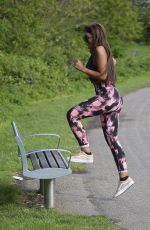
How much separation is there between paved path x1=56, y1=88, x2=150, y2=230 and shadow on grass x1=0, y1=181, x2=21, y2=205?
1.70ft

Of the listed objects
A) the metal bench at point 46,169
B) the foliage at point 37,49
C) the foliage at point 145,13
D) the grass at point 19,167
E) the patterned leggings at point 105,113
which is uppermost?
the patterned leggings at point 105,113

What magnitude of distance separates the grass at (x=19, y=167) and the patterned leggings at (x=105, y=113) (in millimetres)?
930

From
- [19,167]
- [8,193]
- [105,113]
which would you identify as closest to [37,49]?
[19,167]

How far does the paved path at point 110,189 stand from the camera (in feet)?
22.7

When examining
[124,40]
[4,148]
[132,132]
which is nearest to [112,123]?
[4,148]

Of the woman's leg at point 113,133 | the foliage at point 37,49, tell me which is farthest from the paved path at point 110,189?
the foliage at point 37,49

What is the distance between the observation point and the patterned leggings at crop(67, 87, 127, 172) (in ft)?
23.1

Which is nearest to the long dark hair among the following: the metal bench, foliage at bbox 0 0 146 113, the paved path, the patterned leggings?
the patterned leggings

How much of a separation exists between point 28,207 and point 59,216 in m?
0.63

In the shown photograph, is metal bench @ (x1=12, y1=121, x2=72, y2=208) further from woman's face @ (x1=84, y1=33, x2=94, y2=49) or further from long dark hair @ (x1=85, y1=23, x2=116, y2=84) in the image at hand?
woman's face @ (x1=84, y1=33, x2=94, y2=49)

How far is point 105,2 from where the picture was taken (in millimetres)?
43250

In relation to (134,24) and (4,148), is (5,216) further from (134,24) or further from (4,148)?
(134,24)

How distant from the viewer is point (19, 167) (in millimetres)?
9484

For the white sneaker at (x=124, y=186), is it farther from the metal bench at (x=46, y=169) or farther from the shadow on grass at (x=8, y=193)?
the shadow on grass at (x=8, y=193)
